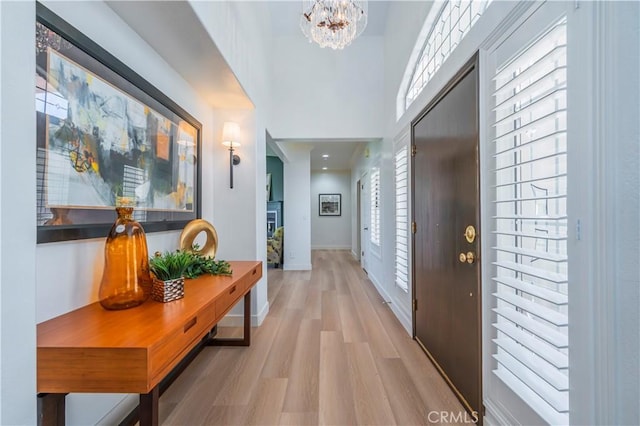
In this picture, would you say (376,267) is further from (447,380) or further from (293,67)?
(293,67)

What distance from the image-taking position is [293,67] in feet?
11.7

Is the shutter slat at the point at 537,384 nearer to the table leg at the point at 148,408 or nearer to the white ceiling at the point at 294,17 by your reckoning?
the table leg at the point at 148,408

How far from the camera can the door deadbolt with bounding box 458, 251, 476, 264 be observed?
1.48 m

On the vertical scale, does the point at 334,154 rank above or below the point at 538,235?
above

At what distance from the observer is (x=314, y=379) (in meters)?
1.83

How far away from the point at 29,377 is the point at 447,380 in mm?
2140

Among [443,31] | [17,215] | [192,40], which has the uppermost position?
[443,31]

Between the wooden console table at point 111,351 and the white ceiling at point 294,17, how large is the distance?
3521 millimetres

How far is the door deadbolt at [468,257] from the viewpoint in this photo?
1.48 meters

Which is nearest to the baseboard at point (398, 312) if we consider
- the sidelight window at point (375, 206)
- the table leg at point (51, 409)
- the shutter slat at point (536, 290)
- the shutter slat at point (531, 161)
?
the sidelight window at point (375, 206)

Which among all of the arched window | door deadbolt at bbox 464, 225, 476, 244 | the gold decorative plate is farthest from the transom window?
the gold decorative plate

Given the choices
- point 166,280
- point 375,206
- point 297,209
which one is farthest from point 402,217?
point 297,209

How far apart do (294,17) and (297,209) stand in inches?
136
